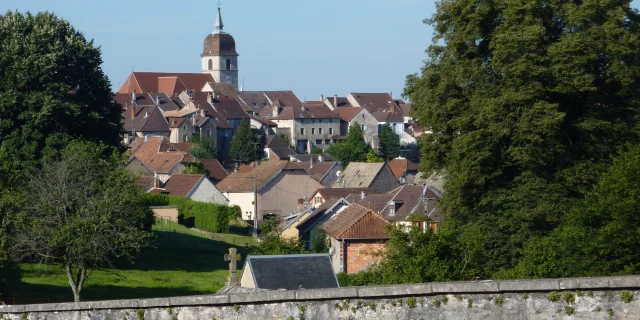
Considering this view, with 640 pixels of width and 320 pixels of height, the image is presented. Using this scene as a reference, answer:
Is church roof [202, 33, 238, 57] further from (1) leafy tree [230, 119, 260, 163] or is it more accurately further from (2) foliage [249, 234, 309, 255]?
(2) foliage [249, 234, 309, 255]

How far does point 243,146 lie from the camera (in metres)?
126

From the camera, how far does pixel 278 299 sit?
1088cm

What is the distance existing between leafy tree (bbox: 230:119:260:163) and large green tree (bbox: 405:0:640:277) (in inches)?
3969

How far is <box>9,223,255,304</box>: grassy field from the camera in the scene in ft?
111

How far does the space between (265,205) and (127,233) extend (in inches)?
1850

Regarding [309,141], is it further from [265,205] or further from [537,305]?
[537,305]

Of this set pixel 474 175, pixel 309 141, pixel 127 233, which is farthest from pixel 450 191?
pixel 309 141

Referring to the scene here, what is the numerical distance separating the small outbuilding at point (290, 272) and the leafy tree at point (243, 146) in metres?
104

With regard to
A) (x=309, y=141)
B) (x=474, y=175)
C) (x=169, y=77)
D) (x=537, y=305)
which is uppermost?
(x=169, y=77)

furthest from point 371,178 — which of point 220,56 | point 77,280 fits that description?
point 220,56

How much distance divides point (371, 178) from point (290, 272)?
2394 inches

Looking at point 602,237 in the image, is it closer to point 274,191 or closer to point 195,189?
point 195,189

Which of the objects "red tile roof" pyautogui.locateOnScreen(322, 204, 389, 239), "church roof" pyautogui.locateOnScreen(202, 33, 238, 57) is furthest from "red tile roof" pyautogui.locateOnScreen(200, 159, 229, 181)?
"church roof" pyautogui.locateOnScreen(202, 33, 238, 57)

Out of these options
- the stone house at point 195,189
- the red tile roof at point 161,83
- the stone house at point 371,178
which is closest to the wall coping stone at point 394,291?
the stone house at point 195,189
